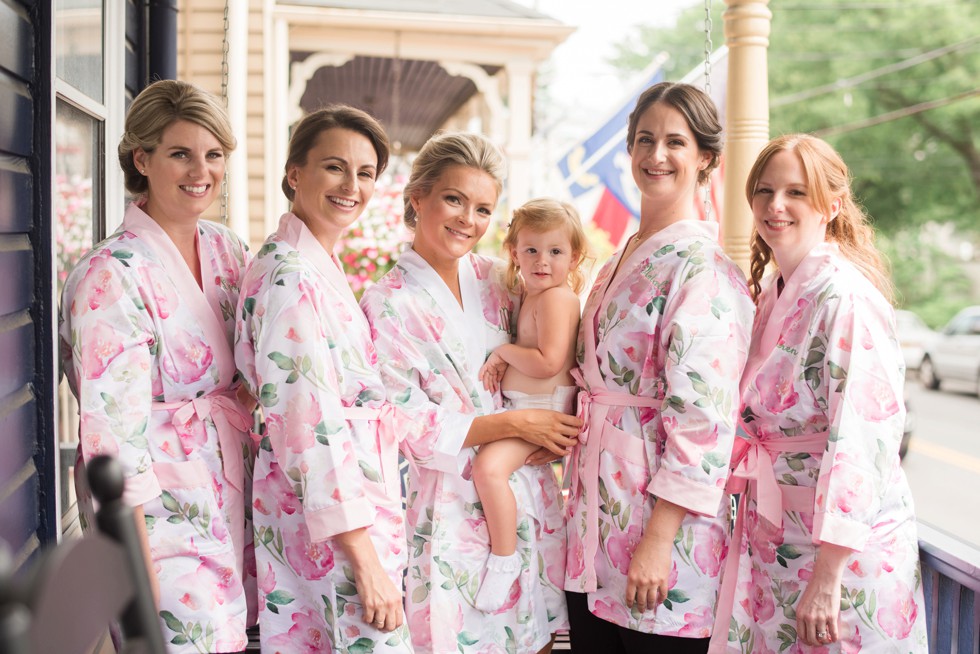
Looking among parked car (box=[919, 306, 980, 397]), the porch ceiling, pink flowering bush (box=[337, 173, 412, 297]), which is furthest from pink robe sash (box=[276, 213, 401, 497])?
parked car (box=[919, 306, 980, 397])

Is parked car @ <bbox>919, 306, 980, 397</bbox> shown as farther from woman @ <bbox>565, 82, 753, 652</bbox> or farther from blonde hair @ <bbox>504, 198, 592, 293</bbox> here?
woman @ <bbox>565, 82, 753, 652</bbox>

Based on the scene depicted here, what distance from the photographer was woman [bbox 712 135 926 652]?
5.55 ft

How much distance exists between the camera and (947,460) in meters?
9.66

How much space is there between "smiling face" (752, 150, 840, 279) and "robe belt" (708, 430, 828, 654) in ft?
1.18

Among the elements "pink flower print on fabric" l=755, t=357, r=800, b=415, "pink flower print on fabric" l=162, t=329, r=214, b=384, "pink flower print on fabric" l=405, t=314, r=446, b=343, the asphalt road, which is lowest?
the asphalt road

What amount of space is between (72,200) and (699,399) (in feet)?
5.30

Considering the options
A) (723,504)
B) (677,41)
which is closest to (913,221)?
(677,41)

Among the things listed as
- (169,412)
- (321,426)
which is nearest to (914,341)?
(321,426)

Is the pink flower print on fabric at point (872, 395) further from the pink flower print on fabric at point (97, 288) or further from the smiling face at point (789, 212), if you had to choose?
the pink flower print on fabric at point (97, 288)

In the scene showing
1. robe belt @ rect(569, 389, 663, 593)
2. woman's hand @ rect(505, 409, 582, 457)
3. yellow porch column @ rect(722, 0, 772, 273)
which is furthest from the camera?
yellow porch column @ rect(722, 0, 772, 273)

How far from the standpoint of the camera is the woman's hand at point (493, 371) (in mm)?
2102

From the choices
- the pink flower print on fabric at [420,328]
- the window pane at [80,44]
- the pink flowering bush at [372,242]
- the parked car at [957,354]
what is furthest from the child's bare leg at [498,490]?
the parked car at [957,354]

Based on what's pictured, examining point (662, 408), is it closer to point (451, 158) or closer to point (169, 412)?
point (451, 158)

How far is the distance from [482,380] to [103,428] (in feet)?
2.74
